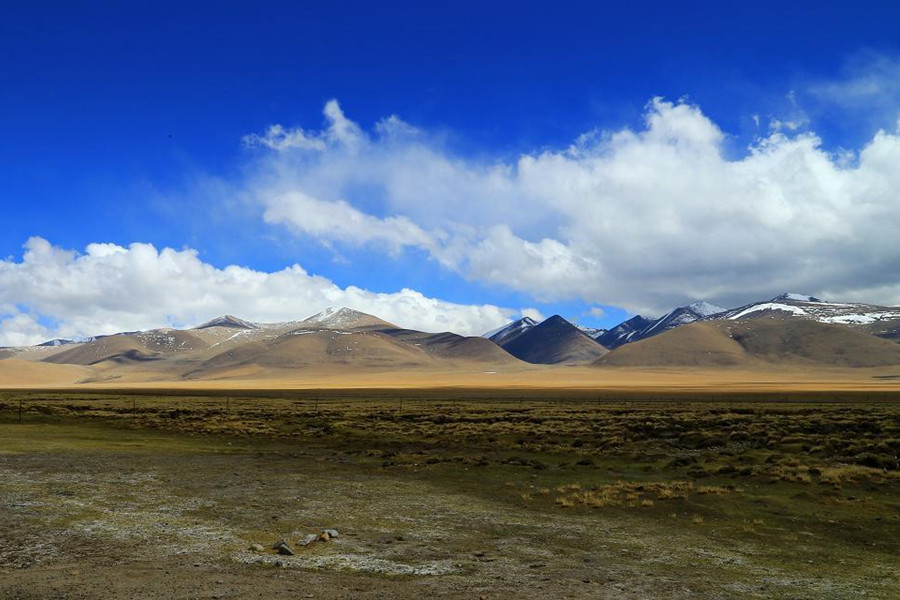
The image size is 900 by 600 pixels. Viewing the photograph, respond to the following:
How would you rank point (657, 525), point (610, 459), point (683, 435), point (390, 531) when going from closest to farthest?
point (390, 531) < point (657, 525) < point (610, 459) < point (683, 435)

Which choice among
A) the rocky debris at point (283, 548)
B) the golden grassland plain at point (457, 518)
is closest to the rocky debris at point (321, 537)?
the golden grassland plain at point (457, 518)

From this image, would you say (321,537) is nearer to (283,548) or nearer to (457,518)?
(283,548)

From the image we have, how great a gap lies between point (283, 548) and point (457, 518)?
208 inches

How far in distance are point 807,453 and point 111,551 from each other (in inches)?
1141

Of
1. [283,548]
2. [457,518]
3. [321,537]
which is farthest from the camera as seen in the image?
[457,518]

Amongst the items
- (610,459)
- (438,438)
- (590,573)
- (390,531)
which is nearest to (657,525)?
(590,573)

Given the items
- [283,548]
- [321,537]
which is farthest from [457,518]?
[283,548]

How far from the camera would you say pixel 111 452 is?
29.6m

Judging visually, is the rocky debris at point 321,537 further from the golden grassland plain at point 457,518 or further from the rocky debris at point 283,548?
the rocky debris at point 283,548

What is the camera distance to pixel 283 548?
12.9 metres

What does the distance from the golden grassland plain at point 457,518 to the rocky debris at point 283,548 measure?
11.5 inches

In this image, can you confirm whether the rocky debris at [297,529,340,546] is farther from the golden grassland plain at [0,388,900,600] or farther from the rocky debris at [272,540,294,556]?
the rocky debris at [272,540,294,556]

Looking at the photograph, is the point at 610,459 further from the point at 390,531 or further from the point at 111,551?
the point at 111,551

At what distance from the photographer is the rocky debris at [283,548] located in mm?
12750
